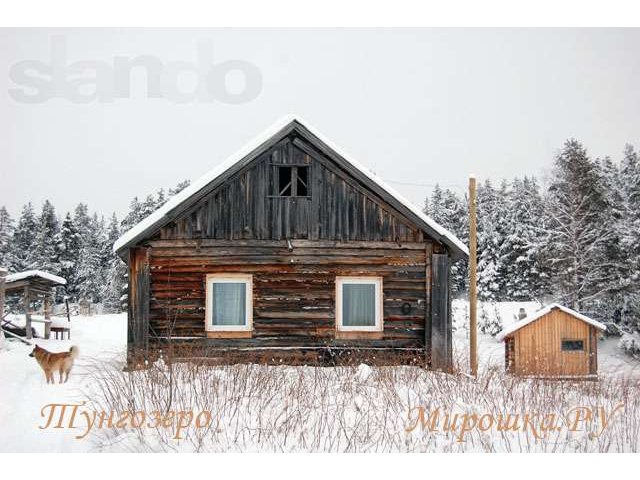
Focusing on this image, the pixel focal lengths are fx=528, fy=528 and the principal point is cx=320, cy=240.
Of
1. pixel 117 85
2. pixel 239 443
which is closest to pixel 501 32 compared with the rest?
pixel 117 85

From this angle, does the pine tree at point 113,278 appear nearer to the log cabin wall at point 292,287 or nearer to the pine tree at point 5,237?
the pine tree at point 5,237

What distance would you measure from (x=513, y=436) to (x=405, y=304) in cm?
442

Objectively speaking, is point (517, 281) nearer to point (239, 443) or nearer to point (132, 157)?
point (132, 157)

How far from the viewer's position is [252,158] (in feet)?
31.9

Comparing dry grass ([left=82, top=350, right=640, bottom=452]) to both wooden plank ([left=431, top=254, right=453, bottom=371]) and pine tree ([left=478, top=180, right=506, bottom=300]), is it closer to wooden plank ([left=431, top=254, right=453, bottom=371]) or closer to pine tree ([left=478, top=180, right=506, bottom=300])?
wooden plank ([left=431, top=254, right=453, bottom=371])

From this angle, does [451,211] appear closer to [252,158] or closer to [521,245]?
[521,245]

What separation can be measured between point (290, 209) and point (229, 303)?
2.12 meters

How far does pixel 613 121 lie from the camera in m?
8.32

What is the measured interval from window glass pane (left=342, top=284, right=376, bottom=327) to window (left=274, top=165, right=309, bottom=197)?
2024 millimetres

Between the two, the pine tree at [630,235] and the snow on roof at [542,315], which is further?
the snow on roof at [542,315]

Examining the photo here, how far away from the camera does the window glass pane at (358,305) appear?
33.2ft

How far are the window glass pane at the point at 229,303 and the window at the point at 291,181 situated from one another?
76.9 inches

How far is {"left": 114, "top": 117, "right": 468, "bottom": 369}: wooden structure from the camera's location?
985 cm

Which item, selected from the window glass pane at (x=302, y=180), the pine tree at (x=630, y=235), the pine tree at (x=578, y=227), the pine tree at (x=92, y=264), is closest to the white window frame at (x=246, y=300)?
the window glass pane at (x=302, y=180)
